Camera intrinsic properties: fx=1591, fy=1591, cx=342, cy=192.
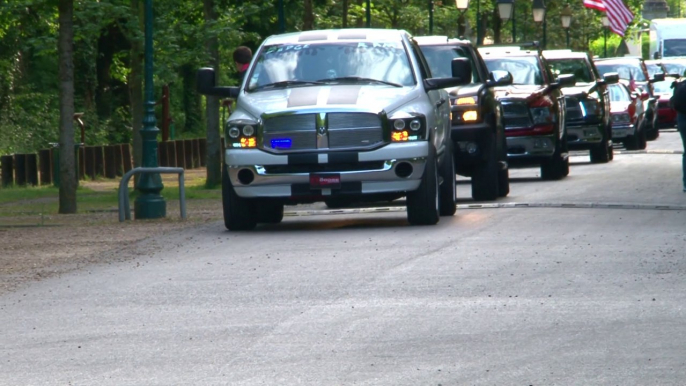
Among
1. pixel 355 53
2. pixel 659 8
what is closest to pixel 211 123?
pixel 355 53

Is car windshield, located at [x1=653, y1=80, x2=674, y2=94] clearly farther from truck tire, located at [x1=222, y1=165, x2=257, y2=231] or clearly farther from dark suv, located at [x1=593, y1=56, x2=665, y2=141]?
truck tire, located at [x1=222, y1=165, x2=257, y2=231]

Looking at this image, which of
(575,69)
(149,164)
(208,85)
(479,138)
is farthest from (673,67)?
(208,85)

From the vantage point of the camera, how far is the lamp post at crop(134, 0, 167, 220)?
18594 mm

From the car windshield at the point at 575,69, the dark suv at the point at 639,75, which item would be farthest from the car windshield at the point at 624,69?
the car windshield at the point at 575,69

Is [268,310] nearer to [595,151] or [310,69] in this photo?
[310,69]

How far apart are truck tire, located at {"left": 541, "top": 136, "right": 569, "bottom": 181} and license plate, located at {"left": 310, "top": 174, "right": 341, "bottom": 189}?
9383 mm

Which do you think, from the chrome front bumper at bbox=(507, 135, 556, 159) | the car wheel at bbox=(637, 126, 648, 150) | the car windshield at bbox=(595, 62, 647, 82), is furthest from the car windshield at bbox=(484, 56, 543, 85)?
the car windshield at bbox=(595, 62, 647, 82)

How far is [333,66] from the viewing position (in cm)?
1630

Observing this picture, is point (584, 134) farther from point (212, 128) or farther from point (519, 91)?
point (212, 128)

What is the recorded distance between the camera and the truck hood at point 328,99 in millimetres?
15305

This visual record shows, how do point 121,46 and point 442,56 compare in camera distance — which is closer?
point 442,56

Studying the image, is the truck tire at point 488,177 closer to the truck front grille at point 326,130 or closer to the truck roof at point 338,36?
the truck roof at point 338,36

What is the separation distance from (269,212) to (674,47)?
169ft

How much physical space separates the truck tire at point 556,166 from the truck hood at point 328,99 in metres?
8.57
